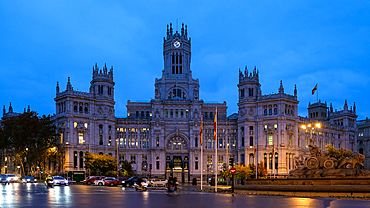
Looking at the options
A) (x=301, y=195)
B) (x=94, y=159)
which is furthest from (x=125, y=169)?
(x=301, y=195)

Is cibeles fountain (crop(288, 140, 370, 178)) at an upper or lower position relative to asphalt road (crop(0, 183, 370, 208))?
upper

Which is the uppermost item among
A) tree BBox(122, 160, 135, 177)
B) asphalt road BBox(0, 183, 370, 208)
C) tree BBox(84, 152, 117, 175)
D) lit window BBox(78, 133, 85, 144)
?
lit window BBox(78, 133, 85, 144)

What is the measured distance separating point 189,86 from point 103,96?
1225 inches

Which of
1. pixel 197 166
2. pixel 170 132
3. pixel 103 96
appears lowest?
pixel 197 166

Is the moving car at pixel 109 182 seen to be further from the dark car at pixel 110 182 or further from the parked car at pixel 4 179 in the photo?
→ the parked car at pixel 4 179

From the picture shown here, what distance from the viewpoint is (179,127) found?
137375 mm

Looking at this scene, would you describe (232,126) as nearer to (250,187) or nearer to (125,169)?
(125,169)

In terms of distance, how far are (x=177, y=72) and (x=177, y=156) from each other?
31278 millimetres

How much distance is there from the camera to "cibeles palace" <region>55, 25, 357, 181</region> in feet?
408

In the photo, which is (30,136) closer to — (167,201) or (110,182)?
(110,182)

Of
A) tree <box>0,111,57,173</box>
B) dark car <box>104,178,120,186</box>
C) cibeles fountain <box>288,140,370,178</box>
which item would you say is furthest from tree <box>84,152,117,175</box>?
cibeles fountain <box>288,140,370,178</box>

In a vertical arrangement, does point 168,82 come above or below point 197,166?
above

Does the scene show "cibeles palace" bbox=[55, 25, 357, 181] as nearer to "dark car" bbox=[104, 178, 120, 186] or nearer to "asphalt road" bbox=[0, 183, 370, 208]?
"dark car" bbox=[104, 178, 120, 186]

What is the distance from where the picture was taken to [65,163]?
120312mm
